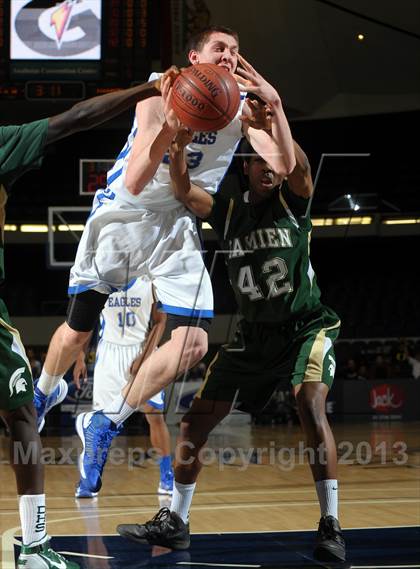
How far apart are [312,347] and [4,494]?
3540mm

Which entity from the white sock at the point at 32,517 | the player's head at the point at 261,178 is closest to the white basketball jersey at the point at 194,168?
the player's head at the point at 261,178

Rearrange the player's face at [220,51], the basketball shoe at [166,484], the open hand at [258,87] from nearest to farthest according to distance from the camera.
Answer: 1. the open hand at [258,87]
2. the player's face at [220,51]
3. the basketball shoe at [166,484]

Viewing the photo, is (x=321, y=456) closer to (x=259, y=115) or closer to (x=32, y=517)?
(x=32, y=517)

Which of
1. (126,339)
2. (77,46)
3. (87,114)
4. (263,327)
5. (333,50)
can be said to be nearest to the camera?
(87,114)

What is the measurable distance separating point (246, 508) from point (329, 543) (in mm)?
1891

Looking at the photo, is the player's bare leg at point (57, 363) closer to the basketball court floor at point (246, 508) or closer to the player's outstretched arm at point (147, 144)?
the basketball court floor at point (246, 508)

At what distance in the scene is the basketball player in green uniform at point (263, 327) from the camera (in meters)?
3.99

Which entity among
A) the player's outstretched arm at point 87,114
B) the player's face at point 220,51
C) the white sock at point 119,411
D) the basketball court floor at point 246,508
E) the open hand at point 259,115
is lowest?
the basketball court floor at point 246,508

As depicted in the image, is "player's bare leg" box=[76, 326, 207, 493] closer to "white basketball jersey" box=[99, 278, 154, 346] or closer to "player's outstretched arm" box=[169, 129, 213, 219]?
"player's outstretched arm" box=[169, 129, 213, 219]

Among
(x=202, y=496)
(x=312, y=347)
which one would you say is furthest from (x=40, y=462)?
(x=202, y=496)

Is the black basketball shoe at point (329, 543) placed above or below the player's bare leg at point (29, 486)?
below

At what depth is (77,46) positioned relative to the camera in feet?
27.1

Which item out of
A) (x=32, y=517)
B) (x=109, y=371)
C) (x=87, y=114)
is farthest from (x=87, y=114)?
(x=109, y=371)

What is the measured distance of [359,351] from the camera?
1511 centimetres
